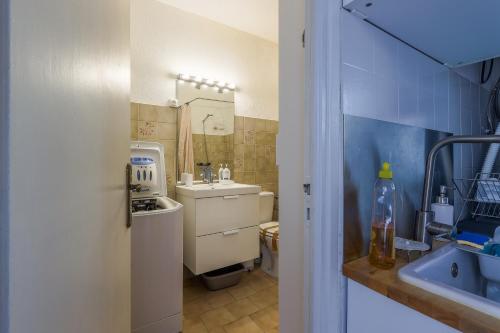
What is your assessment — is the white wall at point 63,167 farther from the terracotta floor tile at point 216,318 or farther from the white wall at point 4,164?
the terracotta floor tile at point 216,318

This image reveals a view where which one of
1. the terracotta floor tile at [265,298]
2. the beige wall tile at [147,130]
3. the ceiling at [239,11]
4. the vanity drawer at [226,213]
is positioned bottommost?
the terracotta floor tile at [265,298]

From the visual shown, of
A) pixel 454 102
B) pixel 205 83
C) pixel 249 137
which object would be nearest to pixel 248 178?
pixel 249 137

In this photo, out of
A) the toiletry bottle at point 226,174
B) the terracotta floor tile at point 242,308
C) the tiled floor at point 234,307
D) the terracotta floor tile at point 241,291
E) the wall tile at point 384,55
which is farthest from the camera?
the toiletry bottle at point 226,174

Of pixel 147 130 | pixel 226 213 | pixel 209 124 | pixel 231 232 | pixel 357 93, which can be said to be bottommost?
pixel 231 232

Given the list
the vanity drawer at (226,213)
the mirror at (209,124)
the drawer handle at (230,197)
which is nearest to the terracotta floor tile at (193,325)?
the vanity drawer at (226,213)

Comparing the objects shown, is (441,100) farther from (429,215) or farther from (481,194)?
(429,215)

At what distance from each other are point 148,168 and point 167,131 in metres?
0.44

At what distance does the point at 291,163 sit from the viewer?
2.86ft

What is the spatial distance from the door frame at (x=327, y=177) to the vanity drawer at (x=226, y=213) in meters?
1.23

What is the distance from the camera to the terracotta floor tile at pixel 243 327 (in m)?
1.39

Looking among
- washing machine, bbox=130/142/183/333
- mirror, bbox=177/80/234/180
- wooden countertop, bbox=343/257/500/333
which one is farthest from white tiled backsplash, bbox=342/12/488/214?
mirror, bbox=177/80/234/180

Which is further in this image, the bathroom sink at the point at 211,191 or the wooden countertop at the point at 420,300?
the bathroom sink at the point at 211,191

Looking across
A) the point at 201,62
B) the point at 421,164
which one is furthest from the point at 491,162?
the point at 201,62

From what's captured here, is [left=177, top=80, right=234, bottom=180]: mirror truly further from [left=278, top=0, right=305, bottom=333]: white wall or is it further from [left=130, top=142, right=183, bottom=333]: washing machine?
[left=278, top=0, right=305, bottom=333]: white wall
